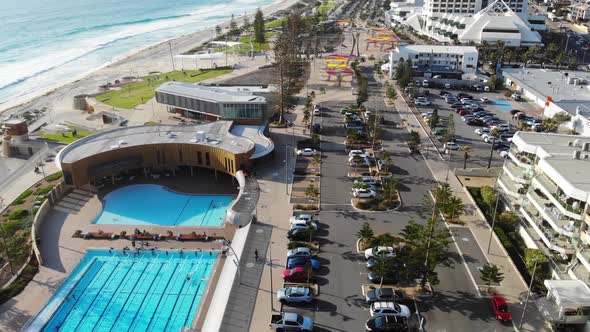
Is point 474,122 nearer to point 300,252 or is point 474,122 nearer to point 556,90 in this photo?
point 556,90

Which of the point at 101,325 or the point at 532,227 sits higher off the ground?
the point at 532,227

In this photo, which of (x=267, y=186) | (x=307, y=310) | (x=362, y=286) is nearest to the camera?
(x=307, y=310)

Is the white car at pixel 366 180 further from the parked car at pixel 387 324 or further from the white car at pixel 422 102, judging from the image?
the white car at pixel 422 102

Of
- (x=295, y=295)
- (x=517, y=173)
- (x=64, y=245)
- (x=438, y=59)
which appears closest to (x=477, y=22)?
(x=438, y=59)

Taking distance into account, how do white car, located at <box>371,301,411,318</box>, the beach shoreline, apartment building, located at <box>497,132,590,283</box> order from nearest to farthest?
white car, located at <box>371,301,411,318</box>
apartment building, located at <box>497,132,590,283</box>
the beach shoreline

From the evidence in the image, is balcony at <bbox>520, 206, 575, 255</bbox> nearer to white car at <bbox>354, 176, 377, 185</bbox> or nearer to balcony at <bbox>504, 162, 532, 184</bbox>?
balcony at <bbox>504, 162, 532, 184</bbox>

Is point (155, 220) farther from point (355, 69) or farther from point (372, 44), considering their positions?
point (372, 44)

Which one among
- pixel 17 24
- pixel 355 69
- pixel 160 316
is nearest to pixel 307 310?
pixel 160 316

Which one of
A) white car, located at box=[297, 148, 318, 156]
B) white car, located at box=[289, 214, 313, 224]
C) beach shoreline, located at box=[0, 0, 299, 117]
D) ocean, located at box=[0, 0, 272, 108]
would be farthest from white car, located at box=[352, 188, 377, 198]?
ocean, located at box=[0, 0, 272, 108]

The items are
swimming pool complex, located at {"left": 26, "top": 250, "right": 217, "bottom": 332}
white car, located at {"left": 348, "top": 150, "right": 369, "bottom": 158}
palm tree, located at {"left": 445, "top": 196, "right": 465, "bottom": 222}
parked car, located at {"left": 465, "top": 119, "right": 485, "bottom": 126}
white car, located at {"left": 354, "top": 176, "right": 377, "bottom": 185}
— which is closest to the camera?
swimming pool complex, located at {"left": 26, "top": 250, "right": 217, "bottom": 332}
